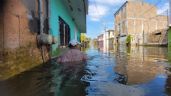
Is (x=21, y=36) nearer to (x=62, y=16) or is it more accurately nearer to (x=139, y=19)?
(x=62, y=16)

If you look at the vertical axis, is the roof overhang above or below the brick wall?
above

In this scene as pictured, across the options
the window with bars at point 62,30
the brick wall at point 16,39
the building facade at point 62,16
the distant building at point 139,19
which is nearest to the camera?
the brick wall at point 16,39

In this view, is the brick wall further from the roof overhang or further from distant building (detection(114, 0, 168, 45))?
Answer: distant building (detection(114, 0, 168, 45))

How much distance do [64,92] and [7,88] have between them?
976 mm

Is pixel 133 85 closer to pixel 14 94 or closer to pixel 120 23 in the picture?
pixel 14 94

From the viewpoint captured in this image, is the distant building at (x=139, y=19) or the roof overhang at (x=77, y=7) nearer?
the roof overhang at (x=77, y=7)

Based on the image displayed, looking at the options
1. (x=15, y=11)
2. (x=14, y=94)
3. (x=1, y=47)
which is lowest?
(x=14, y=94)

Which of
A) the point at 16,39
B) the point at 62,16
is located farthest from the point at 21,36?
the point at 62,16

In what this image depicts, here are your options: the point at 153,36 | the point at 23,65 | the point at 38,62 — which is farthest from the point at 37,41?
the point at 153,36

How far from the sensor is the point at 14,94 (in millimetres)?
3602

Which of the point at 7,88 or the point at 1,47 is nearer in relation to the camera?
the point at 7,88

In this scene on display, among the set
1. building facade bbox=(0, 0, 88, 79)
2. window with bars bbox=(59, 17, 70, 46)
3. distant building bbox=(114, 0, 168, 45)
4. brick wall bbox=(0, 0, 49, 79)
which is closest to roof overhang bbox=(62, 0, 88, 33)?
window with bars bbox=(59, 17, 70, 46)

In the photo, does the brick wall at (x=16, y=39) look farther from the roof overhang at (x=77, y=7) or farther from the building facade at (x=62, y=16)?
the roof overhang at (x=77, y=7)

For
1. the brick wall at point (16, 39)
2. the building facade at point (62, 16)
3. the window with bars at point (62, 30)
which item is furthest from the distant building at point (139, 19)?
the brick wall at point (16, 39)
